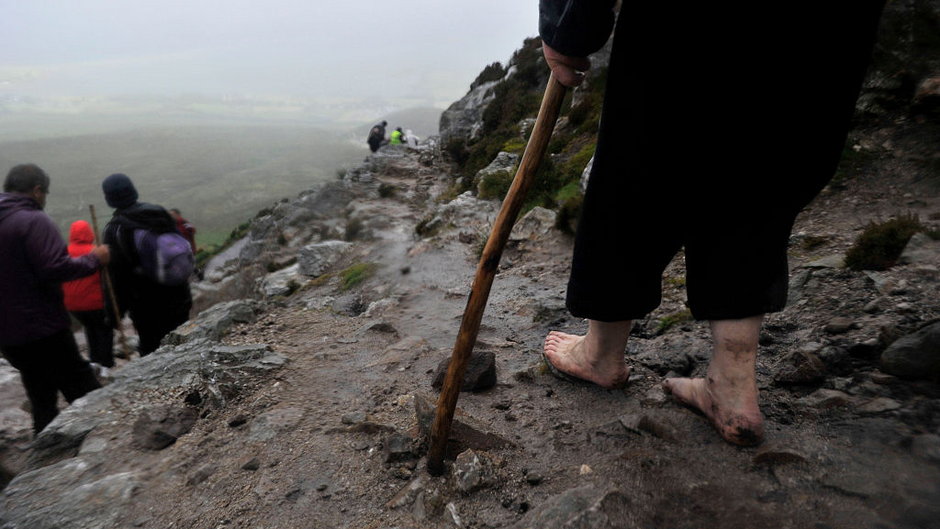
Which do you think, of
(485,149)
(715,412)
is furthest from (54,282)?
(485,149)

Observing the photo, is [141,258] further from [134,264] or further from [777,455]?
[777,455]

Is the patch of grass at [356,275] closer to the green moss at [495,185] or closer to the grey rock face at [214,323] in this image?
the grey rock face at [214,323]

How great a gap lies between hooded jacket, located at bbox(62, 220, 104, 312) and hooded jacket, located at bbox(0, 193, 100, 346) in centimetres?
143

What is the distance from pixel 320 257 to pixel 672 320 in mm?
6180

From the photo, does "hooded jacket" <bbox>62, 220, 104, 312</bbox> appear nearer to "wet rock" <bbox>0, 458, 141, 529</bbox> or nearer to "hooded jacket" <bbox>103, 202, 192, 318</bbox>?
"hooded jacket" <bbox>103, 202, 192, 318</bbox>

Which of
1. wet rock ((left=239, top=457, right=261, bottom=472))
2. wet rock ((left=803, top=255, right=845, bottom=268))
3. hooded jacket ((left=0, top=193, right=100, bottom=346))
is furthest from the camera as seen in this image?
hooded jacket ((left=0, top=193, right=100, bottom=346))

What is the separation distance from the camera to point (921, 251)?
8.79 ft

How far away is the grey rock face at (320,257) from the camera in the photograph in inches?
303

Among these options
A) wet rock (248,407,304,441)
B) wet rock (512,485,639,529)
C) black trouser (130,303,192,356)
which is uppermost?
wet rock (512,485,639,529)

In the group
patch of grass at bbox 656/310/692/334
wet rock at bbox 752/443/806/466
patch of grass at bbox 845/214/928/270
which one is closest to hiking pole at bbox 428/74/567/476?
wet rock at bbox 752/443/806/466

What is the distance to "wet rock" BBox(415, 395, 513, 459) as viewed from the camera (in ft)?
6.25

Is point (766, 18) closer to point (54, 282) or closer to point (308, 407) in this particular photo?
point (308, 407)

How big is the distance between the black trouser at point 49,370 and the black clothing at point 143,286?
0.70 m

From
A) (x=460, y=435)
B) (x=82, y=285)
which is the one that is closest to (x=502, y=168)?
(x=82, y=285)
